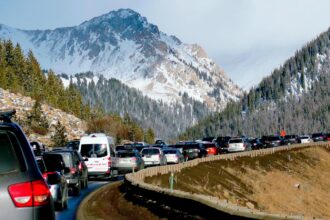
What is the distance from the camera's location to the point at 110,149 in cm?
3609

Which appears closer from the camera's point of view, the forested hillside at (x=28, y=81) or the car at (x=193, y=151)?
the car at (x=193, y=151)

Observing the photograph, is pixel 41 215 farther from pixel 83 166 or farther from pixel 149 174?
pixel 149 174

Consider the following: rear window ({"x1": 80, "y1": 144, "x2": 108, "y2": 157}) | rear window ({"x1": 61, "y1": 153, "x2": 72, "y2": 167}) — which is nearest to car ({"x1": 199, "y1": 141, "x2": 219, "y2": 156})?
rear window ({"x1": 80, "y1": 144, "x2": 108, "y2": 157})

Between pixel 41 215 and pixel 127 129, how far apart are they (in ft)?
485

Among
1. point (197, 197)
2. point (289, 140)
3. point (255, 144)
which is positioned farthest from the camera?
point (289, 140)

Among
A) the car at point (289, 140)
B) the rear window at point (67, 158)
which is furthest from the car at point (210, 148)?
the rear window at point (67, 158)

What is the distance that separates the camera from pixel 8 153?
271 inches

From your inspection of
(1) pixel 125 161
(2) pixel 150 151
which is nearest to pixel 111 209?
(1) pixel 125 161

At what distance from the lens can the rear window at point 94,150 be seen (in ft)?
117

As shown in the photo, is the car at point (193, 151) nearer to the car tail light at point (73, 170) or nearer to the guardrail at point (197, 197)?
the guardrail at point (197, 197)

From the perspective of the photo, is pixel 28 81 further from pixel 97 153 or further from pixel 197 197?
pixel 197 197

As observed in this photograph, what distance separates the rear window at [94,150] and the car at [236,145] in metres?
46.3

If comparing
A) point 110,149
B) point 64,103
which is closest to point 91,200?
point 110,149

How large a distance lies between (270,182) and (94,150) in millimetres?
30106
